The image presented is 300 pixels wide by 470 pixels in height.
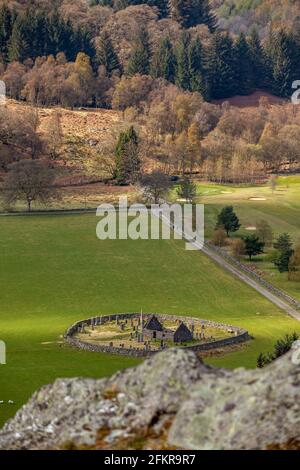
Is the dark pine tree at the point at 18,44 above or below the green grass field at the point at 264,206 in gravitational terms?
above

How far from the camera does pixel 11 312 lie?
220 feet

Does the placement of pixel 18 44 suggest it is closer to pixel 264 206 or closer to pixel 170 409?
pixel 264 206

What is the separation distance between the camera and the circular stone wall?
173ft

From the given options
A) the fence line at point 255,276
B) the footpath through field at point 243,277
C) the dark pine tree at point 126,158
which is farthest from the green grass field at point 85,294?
the dark pine tree at point 126,158

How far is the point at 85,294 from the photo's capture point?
74.3 m

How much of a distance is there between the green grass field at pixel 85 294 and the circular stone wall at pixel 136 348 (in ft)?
2.97

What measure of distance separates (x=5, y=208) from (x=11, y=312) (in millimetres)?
53867

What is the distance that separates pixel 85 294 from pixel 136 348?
2158 centimetres

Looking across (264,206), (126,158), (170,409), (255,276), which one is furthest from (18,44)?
(170,409)

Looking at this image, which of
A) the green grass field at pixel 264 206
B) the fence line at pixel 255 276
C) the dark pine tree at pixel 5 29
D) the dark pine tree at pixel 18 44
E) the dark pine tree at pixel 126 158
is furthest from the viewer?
the dark pine tree at pixel 5 29

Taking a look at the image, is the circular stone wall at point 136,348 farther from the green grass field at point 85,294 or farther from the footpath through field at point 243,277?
the footpath through field at point 243,277

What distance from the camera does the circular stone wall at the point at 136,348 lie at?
5281 centimetres
